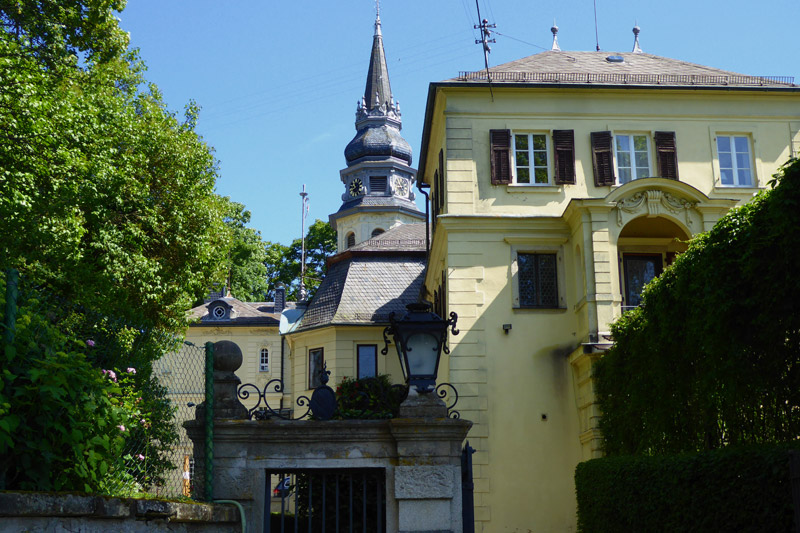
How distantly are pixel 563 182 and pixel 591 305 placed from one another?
3731 millimetres

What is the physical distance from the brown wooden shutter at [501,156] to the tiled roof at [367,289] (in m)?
11.8

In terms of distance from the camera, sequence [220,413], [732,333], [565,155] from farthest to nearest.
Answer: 1. [565,155]
2. [732,333]
3. [220,413]

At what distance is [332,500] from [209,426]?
685 cm

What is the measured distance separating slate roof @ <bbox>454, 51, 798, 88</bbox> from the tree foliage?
34.6 feet

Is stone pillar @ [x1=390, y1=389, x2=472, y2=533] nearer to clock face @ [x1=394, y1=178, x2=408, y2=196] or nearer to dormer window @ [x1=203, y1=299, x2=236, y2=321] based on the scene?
dormer window @ [x1=203, y1=299, x2=236, y2=321]

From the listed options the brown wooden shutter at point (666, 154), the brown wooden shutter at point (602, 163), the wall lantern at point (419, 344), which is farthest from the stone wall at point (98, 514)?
the brown wooden shutter at point (666, 154)

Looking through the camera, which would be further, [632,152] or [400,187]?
[400,187]

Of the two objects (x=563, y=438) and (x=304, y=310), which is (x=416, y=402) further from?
(x=304, y=310)

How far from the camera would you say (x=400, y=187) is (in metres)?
70.2

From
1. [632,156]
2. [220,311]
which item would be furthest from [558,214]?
[220,311]

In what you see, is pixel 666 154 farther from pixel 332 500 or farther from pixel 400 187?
pixel 400 187

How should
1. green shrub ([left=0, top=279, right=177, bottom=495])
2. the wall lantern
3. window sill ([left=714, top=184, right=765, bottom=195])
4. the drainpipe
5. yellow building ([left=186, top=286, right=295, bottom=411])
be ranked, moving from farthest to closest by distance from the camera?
yellow building ([left=186, top=286, right=295, bottom=411]) < window sill ([left=714, top=184, right=765, bottom=195]) < the drainpipe < the wall lantern < green shrub ([left=0, top=279, right=177, bottom=495])

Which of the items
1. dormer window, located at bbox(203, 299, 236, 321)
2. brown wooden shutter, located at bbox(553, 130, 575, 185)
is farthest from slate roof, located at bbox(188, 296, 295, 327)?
brown wooden shutter, located at bbox(553, 130, 575, 185)

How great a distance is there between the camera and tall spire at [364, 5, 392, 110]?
7512 cm
